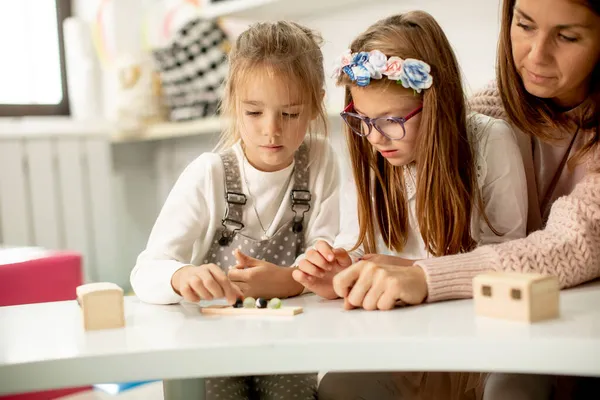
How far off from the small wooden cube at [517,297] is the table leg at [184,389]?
408 mm

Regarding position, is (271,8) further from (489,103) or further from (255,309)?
(255,309)

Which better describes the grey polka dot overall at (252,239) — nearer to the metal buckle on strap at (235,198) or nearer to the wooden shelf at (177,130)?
the metal buckle on strap at (235,198)

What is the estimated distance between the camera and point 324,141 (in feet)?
4.42

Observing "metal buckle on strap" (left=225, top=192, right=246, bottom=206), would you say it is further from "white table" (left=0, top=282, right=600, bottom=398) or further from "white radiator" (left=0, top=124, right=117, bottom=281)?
"white radiator" (left=0, top=124, right=117, bottom=281)

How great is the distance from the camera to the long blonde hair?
1.18m

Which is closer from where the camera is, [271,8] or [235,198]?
[235,198]

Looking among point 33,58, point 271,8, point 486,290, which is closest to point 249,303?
point 486,290

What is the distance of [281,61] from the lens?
1181 millimetres

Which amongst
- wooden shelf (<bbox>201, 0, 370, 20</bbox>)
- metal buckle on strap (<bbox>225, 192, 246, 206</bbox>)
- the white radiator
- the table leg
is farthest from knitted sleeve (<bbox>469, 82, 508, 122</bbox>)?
the white radiator

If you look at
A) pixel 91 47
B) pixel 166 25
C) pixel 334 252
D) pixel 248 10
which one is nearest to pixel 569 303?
pixel 334 252

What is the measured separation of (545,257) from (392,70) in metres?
0.37

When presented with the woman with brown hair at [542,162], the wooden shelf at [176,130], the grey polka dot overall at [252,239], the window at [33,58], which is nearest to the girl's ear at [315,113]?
the grey polka dot overall at [252,239]

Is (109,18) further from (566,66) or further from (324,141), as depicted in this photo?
(566,66)

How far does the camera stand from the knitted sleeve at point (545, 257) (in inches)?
34.9
